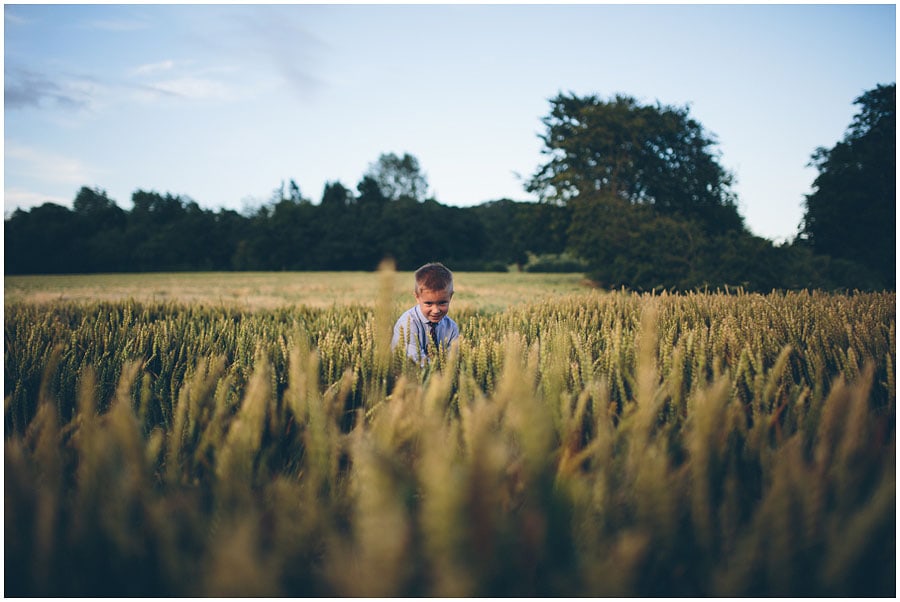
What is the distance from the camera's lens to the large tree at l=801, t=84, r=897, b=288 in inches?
834

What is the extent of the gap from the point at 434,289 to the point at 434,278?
0.08 m

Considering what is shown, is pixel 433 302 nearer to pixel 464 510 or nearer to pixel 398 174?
pixel 464 510

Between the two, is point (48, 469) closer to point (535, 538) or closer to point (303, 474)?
point (303, 474)

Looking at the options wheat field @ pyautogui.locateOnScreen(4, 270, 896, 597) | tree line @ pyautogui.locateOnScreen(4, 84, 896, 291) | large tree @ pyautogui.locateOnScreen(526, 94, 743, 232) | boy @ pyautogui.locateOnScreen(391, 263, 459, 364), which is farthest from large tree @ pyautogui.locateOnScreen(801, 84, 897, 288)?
wheat field @ pyautogui.locateOnScreen(4, 270, 896, 597)

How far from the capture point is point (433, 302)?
11.1 feet

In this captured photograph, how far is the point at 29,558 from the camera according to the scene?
0.68 m

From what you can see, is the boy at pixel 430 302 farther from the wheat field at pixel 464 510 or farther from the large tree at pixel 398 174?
the large tree at pixel 398 174

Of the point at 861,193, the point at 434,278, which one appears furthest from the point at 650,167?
the point at 434,278

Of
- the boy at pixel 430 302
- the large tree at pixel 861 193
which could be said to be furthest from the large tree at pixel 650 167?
the boy at pixel 430 302

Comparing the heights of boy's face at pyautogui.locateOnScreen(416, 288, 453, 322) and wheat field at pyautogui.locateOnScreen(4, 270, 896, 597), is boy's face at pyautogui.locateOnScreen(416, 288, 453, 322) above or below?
above

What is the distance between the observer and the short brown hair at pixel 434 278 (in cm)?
333

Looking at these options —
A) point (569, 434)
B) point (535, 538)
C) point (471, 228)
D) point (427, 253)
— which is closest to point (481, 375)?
point (569, 434)

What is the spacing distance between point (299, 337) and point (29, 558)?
2.08ft

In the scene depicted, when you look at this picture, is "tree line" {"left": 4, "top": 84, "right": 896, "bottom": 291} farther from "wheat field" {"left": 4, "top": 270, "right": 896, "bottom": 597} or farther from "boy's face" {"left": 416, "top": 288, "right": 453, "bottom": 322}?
"wheat field" {"left": 4, "top": 270, "right": 896, "bottom": 597}
